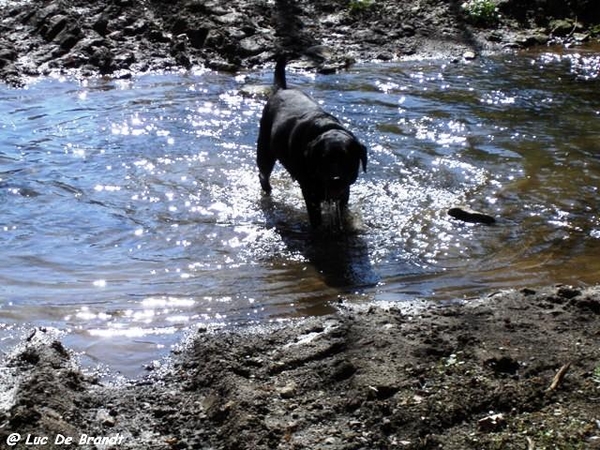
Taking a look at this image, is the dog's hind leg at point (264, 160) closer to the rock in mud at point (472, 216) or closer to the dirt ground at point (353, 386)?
the rock in mud at point (472, 216)

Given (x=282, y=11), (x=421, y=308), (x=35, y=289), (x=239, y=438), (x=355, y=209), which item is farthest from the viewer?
(x=282, y=11)

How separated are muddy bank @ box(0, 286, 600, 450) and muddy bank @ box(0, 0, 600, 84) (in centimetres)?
889

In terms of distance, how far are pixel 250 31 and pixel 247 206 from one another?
7.43 meters

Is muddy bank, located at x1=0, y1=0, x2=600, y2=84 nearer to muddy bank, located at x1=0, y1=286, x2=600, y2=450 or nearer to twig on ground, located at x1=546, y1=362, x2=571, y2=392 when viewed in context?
muddy bank, located at x1=0, y1=286, x2=600, y2=450

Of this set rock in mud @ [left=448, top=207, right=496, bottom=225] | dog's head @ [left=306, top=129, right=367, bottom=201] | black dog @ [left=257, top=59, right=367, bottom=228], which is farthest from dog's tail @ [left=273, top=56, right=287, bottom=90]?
rock in mud @ [left=448, top=207, right=496, bottom=225]

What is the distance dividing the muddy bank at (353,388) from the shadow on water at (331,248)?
1.02m

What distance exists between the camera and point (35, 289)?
18.7 feet

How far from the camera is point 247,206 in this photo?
752 centimetres

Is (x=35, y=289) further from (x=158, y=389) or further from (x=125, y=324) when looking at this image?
(x=158, y=389)

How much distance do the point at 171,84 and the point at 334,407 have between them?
9.15 m

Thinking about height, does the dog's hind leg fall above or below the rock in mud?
above

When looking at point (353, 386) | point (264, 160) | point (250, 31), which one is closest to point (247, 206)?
point (264, 160)

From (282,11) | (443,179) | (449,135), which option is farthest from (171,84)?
(443,179)

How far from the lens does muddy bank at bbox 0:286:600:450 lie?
356cm
